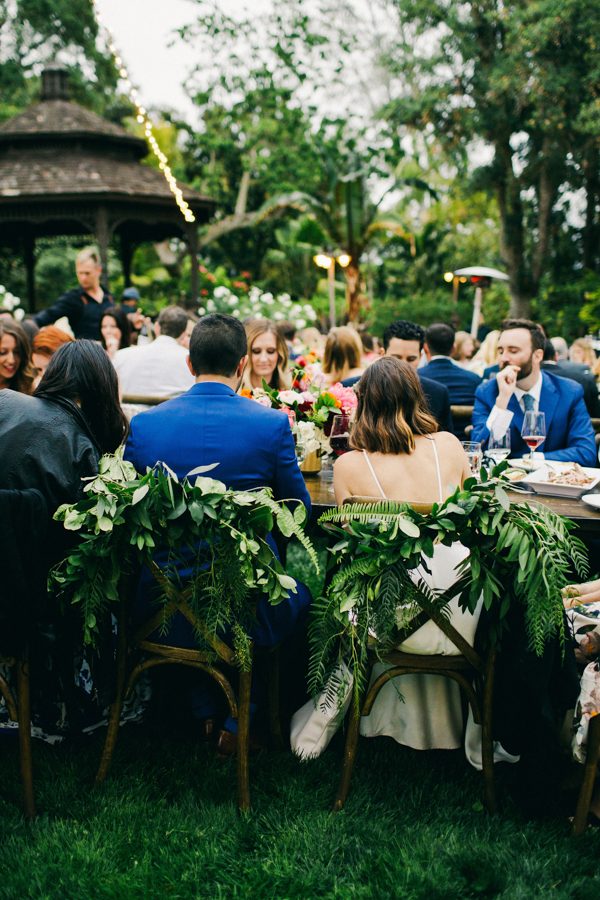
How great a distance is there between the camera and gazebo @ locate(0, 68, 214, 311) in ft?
42.7

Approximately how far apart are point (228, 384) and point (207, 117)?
76.2 ft

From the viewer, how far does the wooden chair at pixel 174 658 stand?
2.86 metres

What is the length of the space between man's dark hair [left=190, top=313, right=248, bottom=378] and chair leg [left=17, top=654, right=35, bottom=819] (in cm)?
130

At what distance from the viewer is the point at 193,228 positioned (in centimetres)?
1427

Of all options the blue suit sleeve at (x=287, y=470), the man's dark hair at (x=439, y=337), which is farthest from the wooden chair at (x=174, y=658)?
the man's dark hair at (x=439, y=337)

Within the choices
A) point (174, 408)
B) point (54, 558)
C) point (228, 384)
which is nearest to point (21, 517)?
point (54, 558)

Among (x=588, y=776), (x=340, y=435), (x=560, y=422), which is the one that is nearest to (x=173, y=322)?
(x=340, y=435)

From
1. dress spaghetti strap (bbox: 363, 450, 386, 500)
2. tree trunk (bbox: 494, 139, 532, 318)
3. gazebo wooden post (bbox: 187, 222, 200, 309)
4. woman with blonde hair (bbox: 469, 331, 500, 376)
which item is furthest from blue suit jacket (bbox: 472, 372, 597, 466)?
tree trunk (bbox: 494, 139, 532, 318)

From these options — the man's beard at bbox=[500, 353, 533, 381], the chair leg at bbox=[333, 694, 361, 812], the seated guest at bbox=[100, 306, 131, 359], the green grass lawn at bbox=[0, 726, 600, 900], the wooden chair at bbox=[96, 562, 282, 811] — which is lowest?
the green grass lawn at bbox=[0, 726, 600, 900]

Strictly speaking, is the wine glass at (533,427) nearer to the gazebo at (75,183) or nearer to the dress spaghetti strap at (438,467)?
the dress spaghetti strap at (438,467)

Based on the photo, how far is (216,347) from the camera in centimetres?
322

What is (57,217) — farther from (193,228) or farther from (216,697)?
(216,697)

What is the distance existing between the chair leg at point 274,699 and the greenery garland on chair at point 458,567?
2.02ft

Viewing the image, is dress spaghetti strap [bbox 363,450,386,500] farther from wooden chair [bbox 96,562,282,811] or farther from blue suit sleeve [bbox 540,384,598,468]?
blue suit sleeve [bbox 540,384,598,468]
